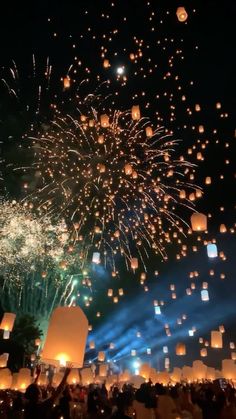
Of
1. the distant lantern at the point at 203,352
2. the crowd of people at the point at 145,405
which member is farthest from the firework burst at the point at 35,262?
the crowd of people at the point at 145,405

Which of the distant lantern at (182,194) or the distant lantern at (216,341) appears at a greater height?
the distant lantern at (182,194)

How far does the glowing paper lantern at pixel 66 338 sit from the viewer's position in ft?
17.5

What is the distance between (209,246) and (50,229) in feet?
22.4

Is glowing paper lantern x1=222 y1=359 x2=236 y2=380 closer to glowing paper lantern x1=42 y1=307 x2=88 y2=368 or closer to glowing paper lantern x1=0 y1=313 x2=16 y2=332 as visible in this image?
glowing paper lantern x1=0 y1=313 x2=16 y2=332

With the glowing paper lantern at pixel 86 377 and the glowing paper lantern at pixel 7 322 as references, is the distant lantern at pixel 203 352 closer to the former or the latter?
the glowing paper lantern at pixel 86 377

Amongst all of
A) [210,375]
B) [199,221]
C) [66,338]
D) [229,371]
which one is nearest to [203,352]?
[210,375]

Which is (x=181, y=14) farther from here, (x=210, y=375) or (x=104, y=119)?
(x=210, y=375)

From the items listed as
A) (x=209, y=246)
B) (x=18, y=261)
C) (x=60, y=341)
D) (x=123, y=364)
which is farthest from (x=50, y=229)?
(x=123, y=364)

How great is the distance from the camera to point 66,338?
537 cm

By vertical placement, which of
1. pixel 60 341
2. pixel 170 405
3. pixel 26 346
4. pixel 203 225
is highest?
pixel 203 225

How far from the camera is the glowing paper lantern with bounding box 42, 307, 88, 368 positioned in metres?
5.33


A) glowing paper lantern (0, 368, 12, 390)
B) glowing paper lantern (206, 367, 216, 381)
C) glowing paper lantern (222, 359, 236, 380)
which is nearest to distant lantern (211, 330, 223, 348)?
glowing paper lantern (222, 359, 236, 380)

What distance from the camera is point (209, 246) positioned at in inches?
691

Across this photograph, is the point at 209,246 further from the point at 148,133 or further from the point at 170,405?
the point at 170,405
